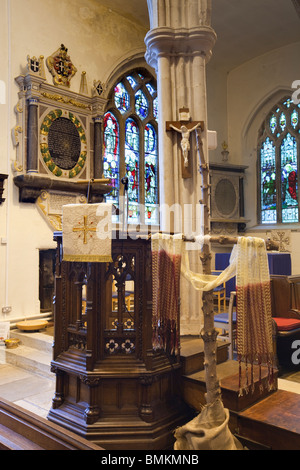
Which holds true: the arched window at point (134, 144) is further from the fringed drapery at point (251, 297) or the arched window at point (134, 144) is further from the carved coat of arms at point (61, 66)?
the fringed drapery at point (251, 297)

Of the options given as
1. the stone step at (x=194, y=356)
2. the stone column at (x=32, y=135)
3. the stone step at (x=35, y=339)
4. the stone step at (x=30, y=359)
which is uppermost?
the stone column at (x=32, y=135)

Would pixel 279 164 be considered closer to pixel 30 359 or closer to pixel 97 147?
pixel 97 147

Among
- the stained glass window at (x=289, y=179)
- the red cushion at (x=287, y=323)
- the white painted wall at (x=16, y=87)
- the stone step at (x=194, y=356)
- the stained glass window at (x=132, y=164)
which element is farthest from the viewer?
the stained glass window at (x=289, y=179)

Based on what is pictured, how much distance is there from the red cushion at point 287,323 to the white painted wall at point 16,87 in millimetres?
3501

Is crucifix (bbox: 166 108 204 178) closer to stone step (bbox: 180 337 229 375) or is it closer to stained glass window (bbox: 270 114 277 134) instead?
stone step (bbox: 180 337 229 375)

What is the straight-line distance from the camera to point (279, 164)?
10.1m

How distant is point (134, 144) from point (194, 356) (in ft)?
20.2

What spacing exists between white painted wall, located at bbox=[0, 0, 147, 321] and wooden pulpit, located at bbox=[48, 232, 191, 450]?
316cm

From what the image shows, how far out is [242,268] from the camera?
2242 millimetres

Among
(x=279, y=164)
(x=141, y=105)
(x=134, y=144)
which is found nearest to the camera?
(x=134, y=144)

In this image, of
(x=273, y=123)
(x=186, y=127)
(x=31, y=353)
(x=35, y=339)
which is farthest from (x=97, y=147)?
(x=273, y=123)

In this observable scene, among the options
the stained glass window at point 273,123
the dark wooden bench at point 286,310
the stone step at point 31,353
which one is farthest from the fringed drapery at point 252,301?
the stained glass window at point 273,123

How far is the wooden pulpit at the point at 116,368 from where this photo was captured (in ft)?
8.29

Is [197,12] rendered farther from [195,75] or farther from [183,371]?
[183,371]
